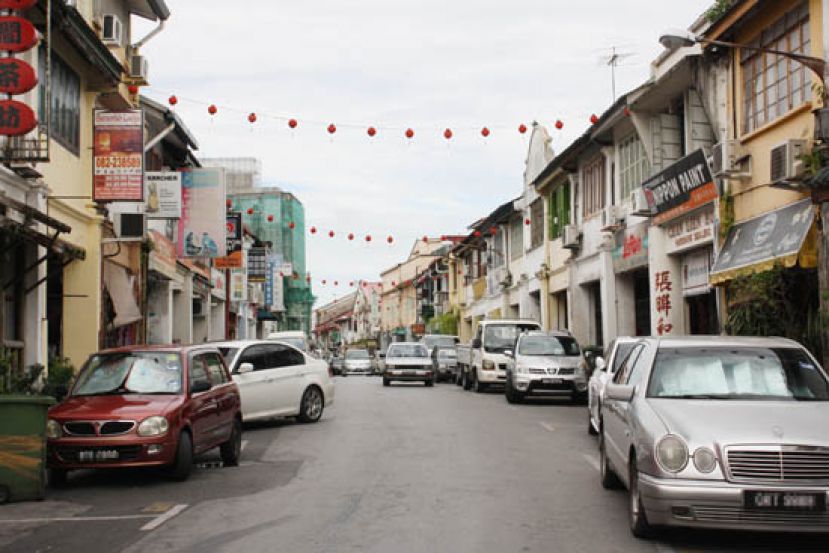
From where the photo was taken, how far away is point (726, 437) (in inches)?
289

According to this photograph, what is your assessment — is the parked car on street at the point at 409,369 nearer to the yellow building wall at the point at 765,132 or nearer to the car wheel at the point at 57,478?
the yellow building wall at the point at 765,132

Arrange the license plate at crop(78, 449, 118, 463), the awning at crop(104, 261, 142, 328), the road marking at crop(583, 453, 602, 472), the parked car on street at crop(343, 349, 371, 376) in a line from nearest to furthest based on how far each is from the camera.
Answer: the license plate at crop(78, 449, 118, 463) < the road marking at crop(583, 453, 602, 472) < the awning at crop(104, 261, 142, 328) < the parked car on street at crop(343, 349, 371, 376)

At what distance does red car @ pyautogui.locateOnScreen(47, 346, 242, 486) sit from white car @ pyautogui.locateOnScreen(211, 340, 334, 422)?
12.7 ft

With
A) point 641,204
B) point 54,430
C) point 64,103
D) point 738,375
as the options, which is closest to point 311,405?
point 64,103

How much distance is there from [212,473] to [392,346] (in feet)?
81.5

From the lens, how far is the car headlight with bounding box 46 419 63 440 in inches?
441

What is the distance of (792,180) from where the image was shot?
1614 cm

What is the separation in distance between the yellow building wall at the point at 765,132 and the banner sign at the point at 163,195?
13423 mm

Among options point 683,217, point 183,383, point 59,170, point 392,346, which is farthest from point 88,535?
point 392,346

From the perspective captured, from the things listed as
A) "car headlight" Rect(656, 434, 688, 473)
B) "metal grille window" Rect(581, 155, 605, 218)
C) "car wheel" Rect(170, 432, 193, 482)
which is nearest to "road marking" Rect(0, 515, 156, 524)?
"car wheel" Rect(170, 432, 193, 482)

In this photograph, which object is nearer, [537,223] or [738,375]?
[738,375]

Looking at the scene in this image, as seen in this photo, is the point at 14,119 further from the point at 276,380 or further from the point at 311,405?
the point at 311,405

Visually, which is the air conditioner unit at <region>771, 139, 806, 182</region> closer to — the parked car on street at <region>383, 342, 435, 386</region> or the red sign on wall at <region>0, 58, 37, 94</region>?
the red sign on wall at <region>0, 58, 37, 94</region>

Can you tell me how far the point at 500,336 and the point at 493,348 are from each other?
1.38ft
